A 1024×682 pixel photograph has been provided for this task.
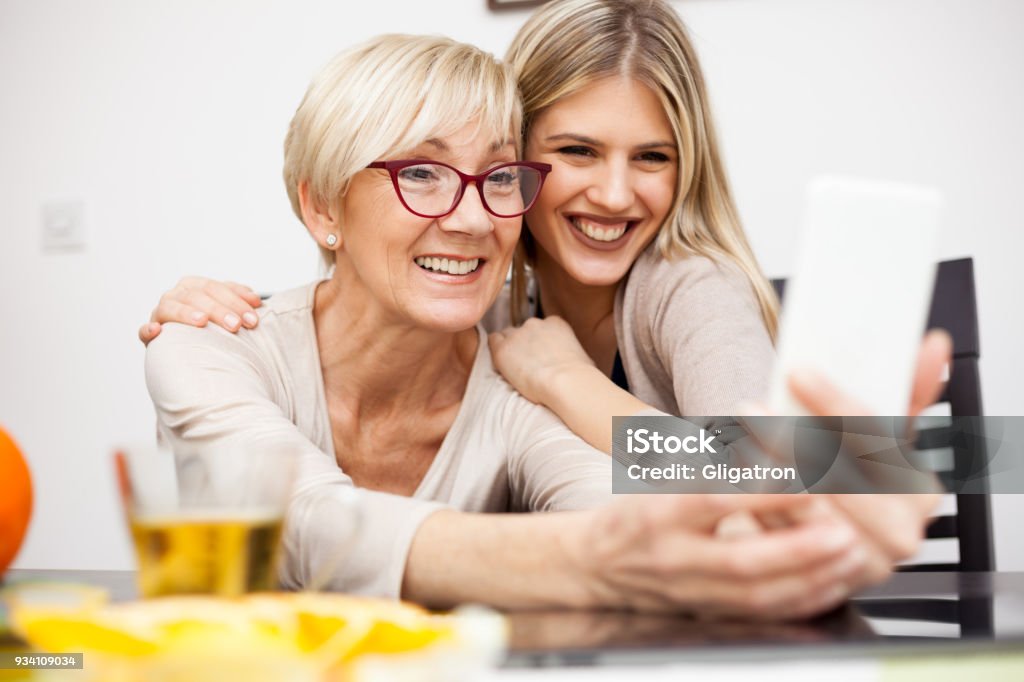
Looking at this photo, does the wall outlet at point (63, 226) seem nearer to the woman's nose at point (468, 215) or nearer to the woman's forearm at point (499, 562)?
the woman's nose at point (468, 215)

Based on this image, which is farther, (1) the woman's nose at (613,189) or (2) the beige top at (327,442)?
(1) the woman's nose at (613,189)

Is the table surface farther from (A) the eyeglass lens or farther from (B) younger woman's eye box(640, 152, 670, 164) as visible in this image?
(B) younger woman's eye box(640, 152, 670, 164)

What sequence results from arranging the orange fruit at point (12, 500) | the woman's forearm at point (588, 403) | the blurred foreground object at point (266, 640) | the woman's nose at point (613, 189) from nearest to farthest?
the blurred foreground object at point (266, 640), the orange fruit at point (12, 500), the woman's forearm at point (588, 403), the woman's nose at point (613, 189)

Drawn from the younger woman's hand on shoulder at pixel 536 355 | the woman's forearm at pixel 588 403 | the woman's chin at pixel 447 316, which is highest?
the woman's chin at pixel 447 316

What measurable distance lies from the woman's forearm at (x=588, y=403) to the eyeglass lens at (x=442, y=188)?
0.23 metres

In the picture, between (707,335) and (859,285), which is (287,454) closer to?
(859,285)

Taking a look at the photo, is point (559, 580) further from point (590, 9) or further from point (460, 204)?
point (590, 9)

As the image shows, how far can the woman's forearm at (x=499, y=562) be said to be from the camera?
0.67m

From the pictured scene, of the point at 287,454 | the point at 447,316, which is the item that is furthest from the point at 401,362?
the point at 287,454

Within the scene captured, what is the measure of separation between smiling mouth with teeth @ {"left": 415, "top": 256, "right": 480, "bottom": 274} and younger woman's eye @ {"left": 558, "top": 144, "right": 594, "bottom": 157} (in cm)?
27

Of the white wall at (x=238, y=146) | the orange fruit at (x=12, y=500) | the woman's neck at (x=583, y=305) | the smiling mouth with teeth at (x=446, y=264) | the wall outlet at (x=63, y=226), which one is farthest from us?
the wall outlet at (x=63, y=226)

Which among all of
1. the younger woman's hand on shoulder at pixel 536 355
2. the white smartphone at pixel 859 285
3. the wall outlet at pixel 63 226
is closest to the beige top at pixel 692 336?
the younger woman's hand on shoulder at pixel 536 355

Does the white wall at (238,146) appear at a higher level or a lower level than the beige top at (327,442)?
higher

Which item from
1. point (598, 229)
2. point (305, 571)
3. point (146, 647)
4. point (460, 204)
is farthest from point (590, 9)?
point (146, 647)
